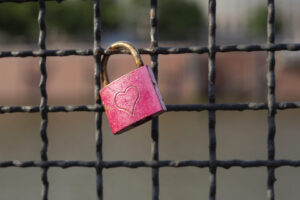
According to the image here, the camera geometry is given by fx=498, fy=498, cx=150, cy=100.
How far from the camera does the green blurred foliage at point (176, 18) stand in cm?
1967

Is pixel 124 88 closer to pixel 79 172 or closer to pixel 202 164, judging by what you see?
pixel 202 164

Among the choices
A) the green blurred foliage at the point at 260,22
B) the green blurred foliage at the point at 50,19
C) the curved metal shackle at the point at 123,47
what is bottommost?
the curved metal shackle at the point at 123,47

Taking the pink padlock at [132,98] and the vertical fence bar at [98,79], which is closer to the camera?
the pink padlock at [132,98]

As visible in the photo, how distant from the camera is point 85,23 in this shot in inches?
733

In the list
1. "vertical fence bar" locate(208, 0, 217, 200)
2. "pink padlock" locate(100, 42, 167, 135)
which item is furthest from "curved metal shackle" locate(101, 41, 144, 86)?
"vertical fence bar" locate(208, 0, 217, 200)

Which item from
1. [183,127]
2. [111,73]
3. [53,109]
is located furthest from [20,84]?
[53,109]

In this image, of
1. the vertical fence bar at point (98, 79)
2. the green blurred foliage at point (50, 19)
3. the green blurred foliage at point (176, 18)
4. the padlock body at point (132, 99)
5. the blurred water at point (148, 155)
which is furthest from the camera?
the green blurred foliage at point (176, 18)

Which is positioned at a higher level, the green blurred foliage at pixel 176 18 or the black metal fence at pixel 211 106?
the green blurred foliage at pixel 176 18

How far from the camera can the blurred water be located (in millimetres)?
5324

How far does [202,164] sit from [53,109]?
0.33 m

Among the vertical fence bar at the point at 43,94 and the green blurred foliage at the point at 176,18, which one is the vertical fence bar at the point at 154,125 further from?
the green blurred foliage at the point at 176,18

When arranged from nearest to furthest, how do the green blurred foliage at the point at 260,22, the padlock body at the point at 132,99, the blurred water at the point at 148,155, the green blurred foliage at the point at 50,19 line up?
the padlock body at the point at 132,99, the blurred water at the point at 148,155, the green blurred foliage at the point at 50,19, the green blurred foliage at the point at 260,22

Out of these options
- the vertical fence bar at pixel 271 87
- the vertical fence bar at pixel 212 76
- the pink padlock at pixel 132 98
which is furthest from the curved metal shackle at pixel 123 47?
the vertical fence bar at pixel 271 87

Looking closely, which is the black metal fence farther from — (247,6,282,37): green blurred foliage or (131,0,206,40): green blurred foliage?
(247,6,282,37): green blurred foliage
